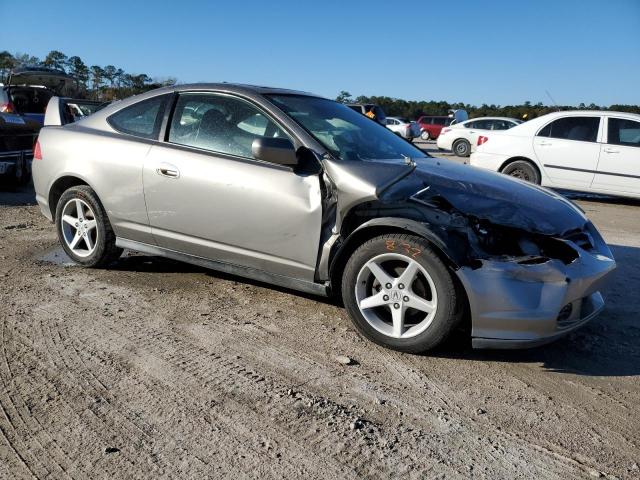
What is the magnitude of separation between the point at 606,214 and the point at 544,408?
22.2 ft

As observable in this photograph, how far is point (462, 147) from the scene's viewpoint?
2212 centimetres

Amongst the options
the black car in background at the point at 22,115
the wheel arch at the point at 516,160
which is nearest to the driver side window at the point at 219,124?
the black car in background at the point at 22,115

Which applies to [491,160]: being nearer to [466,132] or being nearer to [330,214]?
[330,214]

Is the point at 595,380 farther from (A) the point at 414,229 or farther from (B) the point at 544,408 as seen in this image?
(A) the point at 414,229

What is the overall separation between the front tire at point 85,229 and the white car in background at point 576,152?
24.5 ft

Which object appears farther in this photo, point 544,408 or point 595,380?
point 595,380

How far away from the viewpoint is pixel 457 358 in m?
3.30

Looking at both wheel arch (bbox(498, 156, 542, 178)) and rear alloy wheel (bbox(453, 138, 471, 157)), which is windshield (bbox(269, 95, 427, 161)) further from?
rear alloy wheel (bbox(453, 138, 471, 157))

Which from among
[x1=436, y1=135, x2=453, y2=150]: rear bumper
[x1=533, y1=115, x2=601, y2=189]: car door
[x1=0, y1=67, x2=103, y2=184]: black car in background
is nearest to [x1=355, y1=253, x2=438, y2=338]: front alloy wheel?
[x1=0, y1=67, x2=103, y2=184]: black car in background

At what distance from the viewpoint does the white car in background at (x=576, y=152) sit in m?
9.16

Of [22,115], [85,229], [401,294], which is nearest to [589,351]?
[401,294]

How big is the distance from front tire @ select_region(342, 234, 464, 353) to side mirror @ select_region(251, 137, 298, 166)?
2.37 ft

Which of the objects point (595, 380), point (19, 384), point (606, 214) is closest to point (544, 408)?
point (595, 380)

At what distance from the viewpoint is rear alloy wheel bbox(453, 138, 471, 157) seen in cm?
2202
